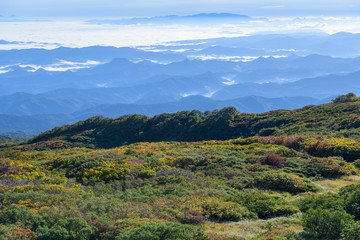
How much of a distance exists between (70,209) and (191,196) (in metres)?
4.58

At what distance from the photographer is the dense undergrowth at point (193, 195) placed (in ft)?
29.3

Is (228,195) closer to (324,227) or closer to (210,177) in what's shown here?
(210,177)

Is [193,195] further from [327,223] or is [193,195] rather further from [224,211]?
[327,223]

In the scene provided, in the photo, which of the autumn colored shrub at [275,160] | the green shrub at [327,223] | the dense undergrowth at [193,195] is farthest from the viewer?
the autumn colored shrub at [275,160]

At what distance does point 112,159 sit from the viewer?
18750 mm

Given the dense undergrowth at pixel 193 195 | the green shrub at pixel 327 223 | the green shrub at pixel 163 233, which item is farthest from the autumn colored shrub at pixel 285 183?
the green shrub at pixel 163 233

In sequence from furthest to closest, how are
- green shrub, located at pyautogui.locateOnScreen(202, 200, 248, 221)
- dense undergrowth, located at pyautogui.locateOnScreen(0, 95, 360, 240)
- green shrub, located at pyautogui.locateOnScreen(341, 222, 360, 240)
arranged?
green shrub, located at pyautogui.locateOnScreen(202, 200, 248, 221), dense undergrowth, located at pyautogui.locateOnScreen(0, 95, 360, 240), green shrub, located at pyautogui.locateOnScreen(341, 222, 360, 240)

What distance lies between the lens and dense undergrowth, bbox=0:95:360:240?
8930 mm

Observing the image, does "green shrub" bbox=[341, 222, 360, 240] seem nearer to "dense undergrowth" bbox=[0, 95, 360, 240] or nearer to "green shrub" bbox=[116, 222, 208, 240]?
"dense undergrowth" bbox=[0, 95, 360, 240]

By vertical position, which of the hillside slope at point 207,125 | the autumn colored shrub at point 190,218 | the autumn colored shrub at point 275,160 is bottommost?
the autumn colored shrub at point 190,218

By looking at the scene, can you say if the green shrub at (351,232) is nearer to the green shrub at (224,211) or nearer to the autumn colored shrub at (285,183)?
the green shrub at (224,211)

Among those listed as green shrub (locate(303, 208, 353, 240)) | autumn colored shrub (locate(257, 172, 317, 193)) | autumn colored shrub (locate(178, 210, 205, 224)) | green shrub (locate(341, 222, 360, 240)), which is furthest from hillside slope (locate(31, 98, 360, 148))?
green shrub (locate(341, 222, 360, 240))

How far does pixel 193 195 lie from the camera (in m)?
12.4

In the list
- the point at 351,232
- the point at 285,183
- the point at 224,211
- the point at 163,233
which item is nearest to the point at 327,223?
the point at 351,232
